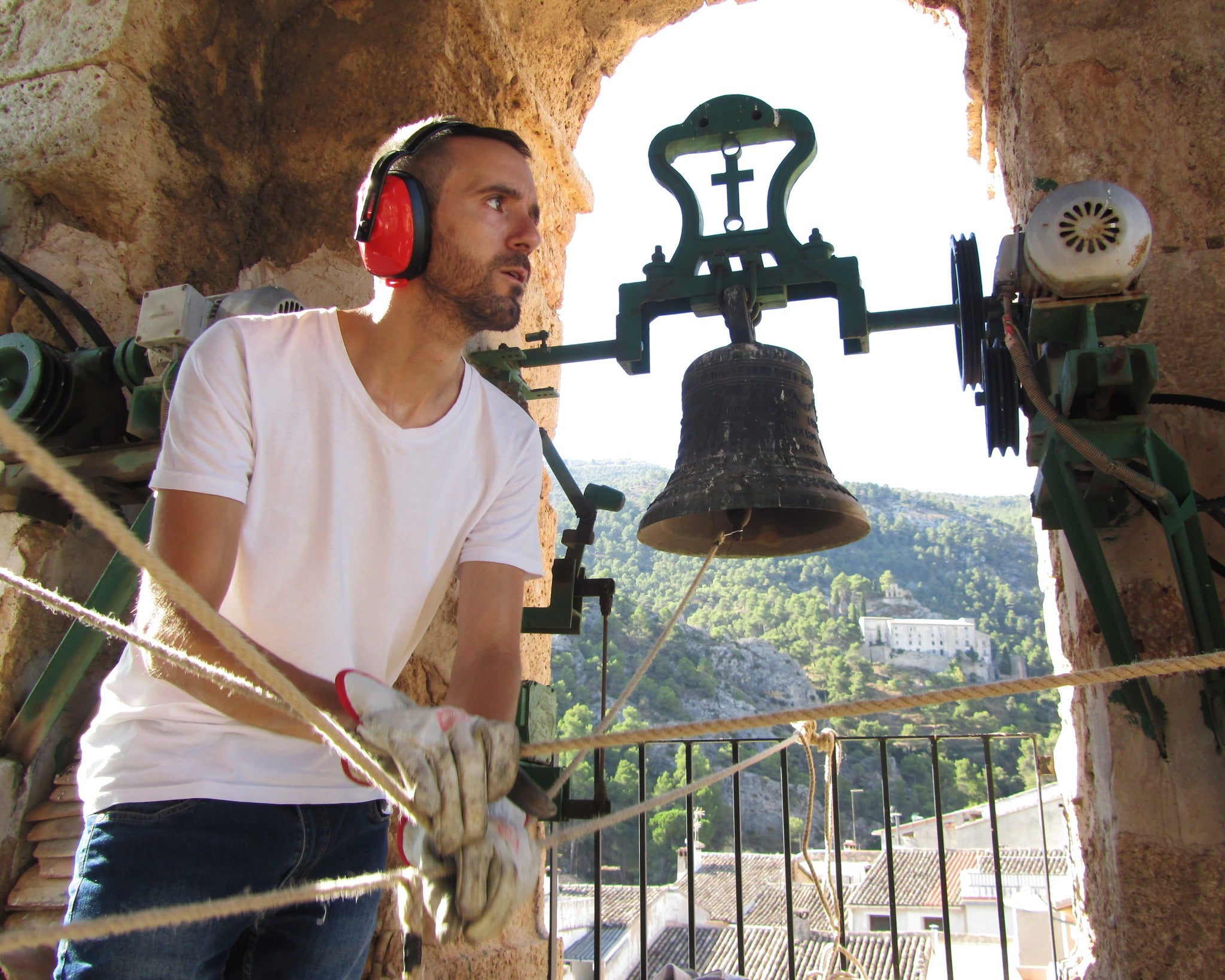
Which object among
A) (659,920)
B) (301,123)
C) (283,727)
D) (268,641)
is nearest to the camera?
(283,727)

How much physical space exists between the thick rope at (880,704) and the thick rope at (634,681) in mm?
133

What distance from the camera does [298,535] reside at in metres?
1.37

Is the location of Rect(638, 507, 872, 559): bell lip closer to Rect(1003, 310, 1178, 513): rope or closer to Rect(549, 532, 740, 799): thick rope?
Rect(549, 532, 740, 799): thick rope

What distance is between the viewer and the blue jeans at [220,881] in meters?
1.15

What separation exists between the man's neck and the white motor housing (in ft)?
3.77

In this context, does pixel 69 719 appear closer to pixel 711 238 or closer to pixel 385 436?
pixel 385 436

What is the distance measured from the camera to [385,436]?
4.81ft

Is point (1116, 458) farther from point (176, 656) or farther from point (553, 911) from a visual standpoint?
point (553, 911)

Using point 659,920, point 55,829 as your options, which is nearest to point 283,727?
point 55,829

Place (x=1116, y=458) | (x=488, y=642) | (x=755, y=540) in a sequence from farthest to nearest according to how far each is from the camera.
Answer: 1. (x=755, y=540)
2. (x=1116, y=458)
3. (x=488, y=642)

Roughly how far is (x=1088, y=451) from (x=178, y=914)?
162 centimetres

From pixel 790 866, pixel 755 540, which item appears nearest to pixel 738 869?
pixel 790 866

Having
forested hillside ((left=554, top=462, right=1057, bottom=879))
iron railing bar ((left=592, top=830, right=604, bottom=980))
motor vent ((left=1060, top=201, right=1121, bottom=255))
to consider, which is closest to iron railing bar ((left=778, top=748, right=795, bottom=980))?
iron railing bar ((left=592, top=830, right=604, bottom=980))

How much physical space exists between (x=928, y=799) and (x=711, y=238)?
160ft
